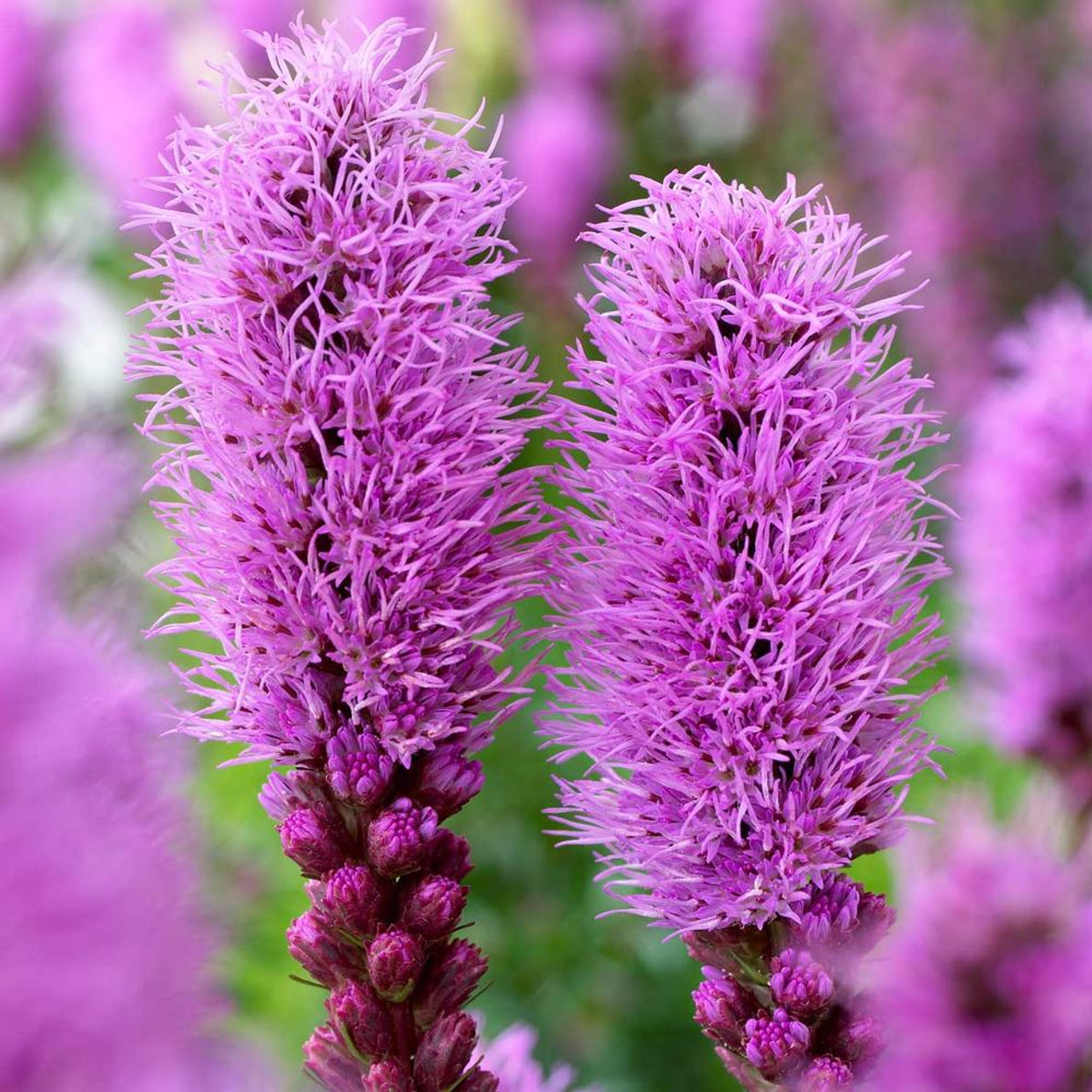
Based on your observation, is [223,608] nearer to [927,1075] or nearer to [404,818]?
[404,818]

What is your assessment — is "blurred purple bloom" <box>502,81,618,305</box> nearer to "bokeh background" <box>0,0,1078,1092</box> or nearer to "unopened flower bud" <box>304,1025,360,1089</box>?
"bokeh background" <box>0,0,1078,1092</box>

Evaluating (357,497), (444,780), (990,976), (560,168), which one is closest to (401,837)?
(444,780)

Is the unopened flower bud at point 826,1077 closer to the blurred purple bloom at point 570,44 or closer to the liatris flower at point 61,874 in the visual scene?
the liatris flower at point 61,874

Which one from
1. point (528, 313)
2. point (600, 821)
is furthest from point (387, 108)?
point (528, 313)

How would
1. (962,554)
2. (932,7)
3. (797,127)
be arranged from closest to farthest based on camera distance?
(962,554) → (797,127) → (932,7)

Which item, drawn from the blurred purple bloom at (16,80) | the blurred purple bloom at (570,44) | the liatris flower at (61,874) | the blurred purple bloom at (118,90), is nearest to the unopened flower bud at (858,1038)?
the liatris flower at (61,874)

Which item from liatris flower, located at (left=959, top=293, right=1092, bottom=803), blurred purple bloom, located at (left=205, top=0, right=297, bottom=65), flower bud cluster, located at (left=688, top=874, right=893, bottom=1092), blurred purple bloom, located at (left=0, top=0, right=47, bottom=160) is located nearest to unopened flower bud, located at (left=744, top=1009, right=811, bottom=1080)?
flower bud cluster, located at (left=688, top=874, right=893, bottom=1092)
